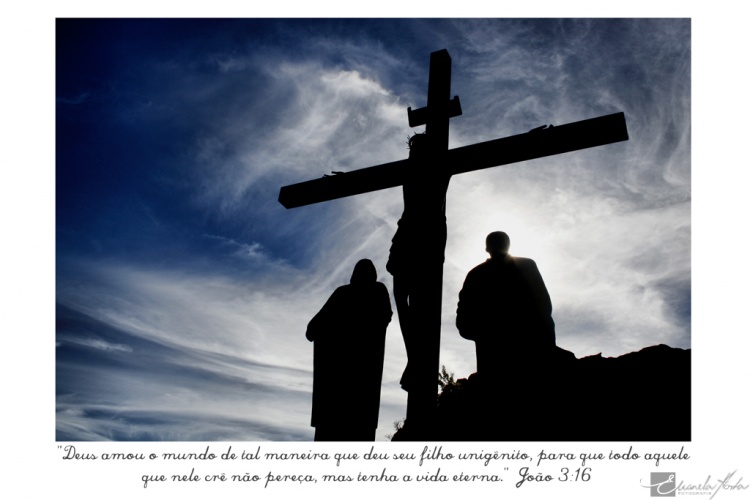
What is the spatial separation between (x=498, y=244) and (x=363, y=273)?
1.42 m

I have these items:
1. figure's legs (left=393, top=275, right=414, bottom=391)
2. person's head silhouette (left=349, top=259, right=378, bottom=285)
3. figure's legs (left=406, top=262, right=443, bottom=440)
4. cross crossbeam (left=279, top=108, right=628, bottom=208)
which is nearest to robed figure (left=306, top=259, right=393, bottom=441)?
person's head silhouette (left=349, top=259, right=378, bottom=285)

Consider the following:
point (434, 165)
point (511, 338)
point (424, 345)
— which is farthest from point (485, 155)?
point (424, 345)

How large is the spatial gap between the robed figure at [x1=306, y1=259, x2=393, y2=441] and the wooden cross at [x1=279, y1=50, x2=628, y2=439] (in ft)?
1.81

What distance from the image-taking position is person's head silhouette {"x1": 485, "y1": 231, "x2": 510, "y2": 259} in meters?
4.23

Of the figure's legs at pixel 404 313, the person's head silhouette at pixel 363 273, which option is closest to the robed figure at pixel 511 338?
the figure's legs at pixel 404 313

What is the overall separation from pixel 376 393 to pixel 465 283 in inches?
53.4

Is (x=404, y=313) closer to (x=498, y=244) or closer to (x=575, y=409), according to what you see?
(x=498, y=244)

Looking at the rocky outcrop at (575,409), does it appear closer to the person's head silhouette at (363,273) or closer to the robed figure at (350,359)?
the robed figure at (350,359)

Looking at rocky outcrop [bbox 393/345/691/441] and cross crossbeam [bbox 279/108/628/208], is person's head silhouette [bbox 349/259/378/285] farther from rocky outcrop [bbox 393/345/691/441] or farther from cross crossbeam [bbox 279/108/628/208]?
rocky outcrop [bbox 393/345/691/441]

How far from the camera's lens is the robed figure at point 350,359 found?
179 inches

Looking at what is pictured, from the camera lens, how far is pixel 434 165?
4.83 meters

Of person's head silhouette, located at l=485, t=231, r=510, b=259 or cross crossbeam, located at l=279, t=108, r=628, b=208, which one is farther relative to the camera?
cross crossbeam, located at l=279, t=108, r=628, b=208
